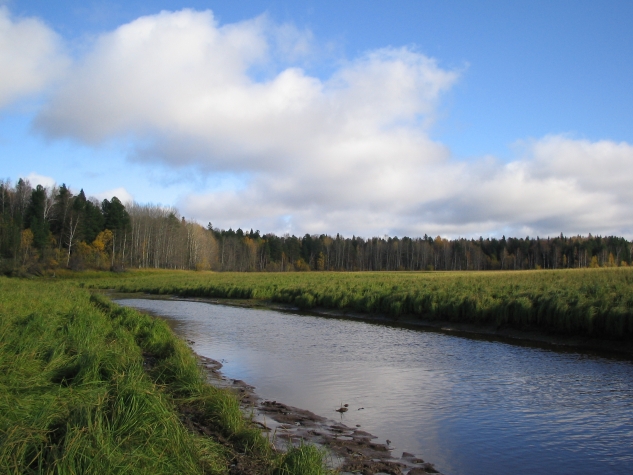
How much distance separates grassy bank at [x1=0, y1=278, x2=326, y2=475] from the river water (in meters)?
2.94

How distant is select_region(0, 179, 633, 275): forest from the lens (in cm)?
7975

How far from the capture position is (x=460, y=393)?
41.4 feet

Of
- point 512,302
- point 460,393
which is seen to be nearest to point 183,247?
point 512,302

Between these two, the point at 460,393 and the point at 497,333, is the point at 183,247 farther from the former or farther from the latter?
the point at 460,393

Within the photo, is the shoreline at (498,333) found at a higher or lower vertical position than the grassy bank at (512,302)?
lower

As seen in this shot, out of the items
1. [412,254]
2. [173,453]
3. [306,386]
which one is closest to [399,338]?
[306,386]

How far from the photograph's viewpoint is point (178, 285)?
60.9 metres

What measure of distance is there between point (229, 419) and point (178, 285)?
5491 cm

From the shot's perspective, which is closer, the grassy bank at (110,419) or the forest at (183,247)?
the grassy bank at (110,419)

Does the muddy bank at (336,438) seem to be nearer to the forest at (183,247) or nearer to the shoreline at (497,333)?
the shoreline at (497,333)

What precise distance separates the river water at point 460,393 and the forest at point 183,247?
189ft

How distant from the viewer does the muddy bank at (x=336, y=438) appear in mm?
7711

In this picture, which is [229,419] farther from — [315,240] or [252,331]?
[315,240]

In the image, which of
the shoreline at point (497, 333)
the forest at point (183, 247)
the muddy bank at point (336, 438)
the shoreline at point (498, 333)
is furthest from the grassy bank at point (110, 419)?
the forest at point (183, 247)
